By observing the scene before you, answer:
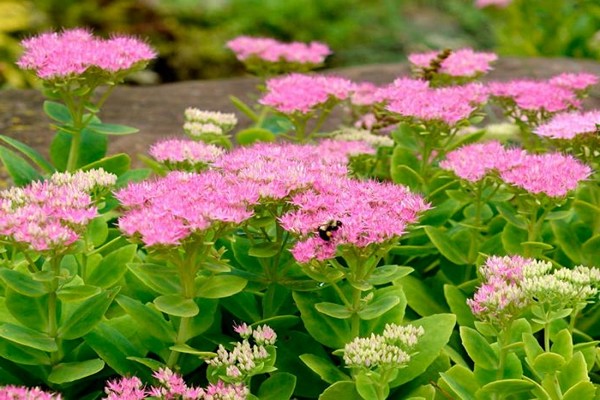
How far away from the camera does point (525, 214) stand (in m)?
2.52

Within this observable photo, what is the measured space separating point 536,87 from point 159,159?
121cm

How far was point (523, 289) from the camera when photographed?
1.97 meters

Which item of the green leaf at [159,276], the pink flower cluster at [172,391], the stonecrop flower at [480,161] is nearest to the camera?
the pink flower cluster at [172,391]

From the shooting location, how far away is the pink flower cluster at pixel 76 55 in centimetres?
244

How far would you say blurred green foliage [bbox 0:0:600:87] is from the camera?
6.98 meters

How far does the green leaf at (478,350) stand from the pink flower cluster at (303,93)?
0.97 meters

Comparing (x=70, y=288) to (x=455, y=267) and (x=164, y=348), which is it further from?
(x=455, y=267)

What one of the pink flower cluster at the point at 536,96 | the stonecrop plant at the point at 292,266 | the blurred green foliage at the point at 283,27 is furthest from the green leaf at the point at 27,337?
the blurred green foliage at the point at 283,27

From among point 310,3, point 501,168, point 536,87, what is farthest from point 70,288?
point 310,3

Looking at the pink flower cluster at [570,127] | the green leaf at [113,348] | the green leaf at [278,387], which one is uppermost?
the pink flower cluster at [570,127]

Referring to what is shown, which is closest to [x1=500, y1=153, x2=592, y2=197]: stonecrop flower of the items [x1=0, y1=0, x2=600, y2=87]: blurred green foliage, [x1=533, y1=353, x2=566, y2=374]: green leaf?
[x1=533, y1=353, x2=566, y2=374]: green leaf

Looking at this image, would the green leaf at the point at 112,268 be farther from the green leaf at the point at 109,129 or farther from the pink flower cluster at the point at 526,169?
the pink flower cluster at the point at 526,169

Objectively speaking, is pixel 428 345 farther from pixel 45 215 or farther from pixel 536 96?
pixel 536 96

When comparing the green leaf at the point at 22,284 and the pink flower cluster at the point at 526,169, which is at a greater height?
the pink flower cluster at the point at 526,169
